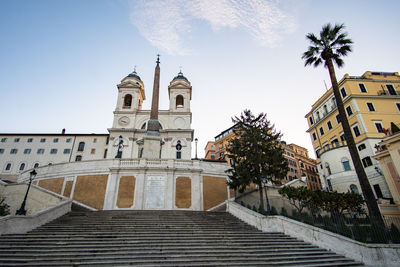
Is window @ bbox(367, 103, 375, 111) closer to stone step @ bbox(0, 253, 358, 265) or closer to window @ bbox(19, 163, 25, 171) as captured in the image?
stone step @ bbox(0, 253, 358, 265)

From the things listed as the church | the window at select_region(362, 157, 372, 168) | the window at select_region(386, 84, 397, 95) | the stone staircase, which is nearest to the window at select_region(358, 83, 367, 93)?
the window at select_region(386, 84, 397, 95)

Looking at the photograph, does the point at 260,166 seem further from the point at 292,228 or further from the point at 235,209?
the point at 292,228

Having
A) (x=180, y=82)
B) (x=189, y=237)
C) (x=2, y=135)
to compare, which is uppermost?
(x=180, y=82)

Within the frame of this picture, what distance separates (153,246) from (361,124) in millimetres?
28606

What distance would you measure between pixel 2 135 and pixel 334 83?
5463 cm

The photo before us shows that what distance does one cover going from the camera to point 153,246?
27.0 ft

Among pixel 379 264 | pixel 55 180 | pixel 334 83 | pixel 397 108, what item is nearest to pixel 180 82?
pixel 55 180

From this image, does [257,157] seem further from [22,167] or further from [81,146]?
[22,167]

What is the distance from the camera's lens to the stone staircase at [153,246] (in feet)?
23.6

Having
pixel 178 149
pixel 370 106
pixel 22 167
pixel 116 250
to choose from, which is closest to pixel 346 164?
pixel 370 106

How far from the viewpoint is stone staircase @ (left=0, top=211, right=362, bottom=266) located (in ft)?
23.6

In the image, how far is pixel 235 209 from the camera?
14852 millimetres

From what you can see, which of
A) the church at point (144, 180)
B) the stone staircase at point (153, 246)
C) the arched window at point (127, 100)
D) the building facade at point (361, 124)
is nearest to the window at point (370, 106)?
the building facade at point (361, 124)

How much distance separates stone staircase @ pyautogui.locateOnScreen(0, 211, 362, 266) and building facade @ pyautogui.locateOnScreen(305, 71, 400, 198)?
19.5m
